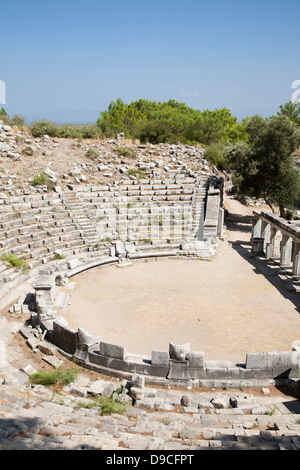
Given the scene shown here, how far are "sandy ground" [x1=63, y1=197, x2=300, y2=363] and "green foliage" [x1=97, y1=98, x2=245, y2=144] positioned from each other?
53.5 ft

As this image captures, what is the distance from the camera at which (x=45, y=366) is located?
9.71 metres

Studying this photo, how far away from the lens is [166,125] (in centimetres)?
3578

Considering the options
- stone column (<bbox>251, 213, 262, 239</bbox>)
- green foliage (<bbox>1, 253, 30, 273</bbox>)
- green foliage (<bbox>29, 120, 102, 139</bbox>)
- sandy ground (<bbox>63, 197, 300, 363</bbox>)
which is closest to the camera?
sandy ground (<bbox>63, 197, 300, 363</bbox>)

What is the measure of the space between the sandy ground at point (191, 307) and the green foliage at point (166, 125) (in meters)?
16.3

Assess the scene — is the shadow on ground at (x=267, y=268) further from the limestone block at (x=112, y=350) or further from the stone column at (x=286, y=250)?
the limestone block at (x=112, y=350)

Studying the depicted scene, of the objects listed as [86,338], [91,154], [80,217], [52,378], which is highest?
[91,154]

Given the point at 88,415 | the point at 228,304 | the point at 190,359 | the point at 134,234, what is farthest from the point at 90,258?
the point at 88,415

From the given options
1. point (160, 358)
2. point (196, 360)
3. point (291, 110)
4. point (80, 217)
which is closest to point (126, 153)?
point (80, 217)

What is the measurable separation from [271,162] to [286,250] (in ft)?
25.1

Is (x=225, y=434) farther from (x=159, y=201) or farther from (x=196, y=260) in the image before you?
(x=159, y=201)

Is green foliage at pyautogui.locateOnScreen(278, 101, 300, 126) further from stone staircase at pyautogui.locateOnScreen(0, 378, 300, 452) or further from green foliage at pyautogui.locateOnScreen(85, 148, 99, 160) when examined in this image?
stone staircase at pyautogui.locateOnScreen(0, 378, 300, 452)

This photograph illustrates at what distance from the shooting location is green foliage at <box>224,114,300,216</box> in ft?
72.9

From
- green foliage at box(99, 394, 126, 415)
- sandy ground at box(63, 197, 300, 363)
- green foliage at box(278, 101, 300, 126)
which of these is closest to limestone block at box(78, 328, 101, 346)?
sandy ground at box(63, 197, 300, 363)

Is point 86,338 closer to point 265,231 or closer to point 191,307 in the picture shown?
point 191,307
